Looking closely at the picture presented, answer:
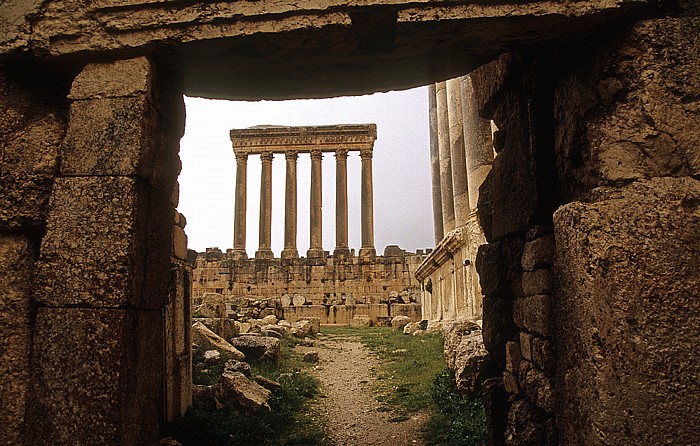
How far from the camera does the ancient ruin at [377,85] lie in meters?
2.51

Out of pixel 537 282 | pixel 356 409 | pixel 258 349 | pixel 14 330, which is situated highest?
pixel 537 282

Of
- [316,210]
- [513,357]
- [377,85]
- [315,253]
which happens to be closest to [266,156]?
[316,210]

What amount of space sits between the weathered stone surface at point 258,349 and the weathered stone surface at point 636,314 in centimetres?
653

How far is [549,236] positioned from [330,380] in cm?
594

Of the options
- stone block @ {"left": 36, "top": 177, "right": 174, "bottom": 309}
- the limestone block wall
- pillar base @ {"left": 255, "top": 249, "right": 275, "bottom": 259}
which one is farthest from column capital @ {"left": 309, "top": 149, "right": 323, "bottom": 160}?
stone block @ {"left": 36, "top": 177, "right": 174, "bottom": 309}

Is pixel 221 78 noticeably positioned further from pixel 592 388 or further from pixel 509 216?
pixel 592 388

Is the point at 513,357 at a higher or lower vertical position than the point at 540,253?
lower

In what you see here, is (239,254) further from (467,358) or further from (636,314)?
(636,314)

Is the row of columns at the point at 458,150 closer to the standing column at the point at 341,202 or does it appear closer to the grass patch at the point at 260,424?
the grass patch at the point at 260,424

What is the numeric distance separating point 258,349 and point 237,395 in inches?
117

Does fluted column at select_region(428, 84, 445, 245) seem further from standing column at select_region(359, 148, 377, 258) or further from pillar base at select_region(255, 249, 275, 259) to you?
pillar base at select_region(255, 249, 275, 259)

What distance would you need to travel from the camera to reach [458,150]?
1317 cm

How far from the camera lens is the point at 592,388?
8.18 feet

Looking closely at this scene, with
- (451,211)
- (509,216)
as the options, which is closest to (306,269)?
(451,211)
